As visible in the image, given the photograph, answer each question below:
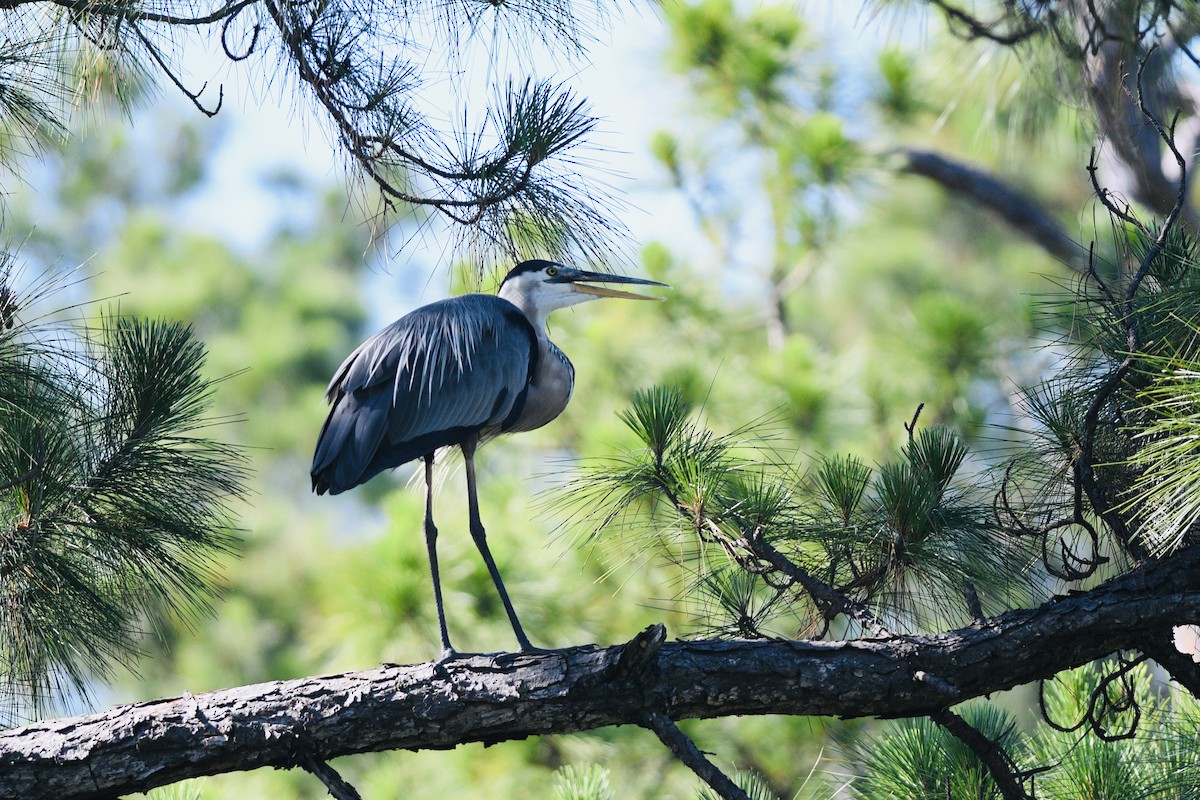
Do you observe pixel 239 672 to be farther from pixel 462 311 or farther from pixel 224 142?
pixel 224 142

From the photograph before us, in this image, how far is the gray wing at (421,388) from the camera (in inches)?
89.2

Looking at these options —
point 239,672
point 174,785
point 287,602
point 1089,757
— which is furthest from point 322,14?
point 287,602

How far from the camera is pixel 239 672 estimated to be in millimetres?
7090

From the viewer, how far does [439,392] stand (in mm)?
2377

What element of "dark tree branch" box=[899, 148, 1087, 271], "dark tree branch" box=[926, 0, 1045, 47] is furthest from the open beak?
"dark tree branch" box=[899, 148, 1087, 271]

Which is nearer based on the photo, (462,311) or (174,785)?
(174,785)

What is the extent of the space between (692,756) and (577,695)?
0.61ft

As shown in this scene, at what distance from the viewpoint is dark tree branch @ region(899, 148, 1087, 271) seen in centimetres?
480

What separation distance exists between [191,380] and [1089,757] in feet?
→ 4.77

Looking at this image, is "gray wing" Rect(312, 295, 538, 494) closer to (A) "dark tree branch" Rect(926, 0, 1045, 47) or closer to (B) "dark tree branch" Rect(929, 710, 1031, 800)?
(B) "dark tree branch" Rect(929, 710, 1031, 800)

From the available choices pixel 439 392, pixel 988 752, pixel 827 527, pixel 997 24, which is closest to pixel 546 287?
pixel 439 392

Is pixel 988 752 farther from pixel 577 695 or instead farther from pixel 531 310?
pixel 531 310

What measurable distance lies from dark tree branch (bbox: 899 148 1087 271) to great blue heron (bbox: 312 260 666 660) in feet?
8.89

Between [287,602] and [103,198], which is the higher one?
[103,198]
